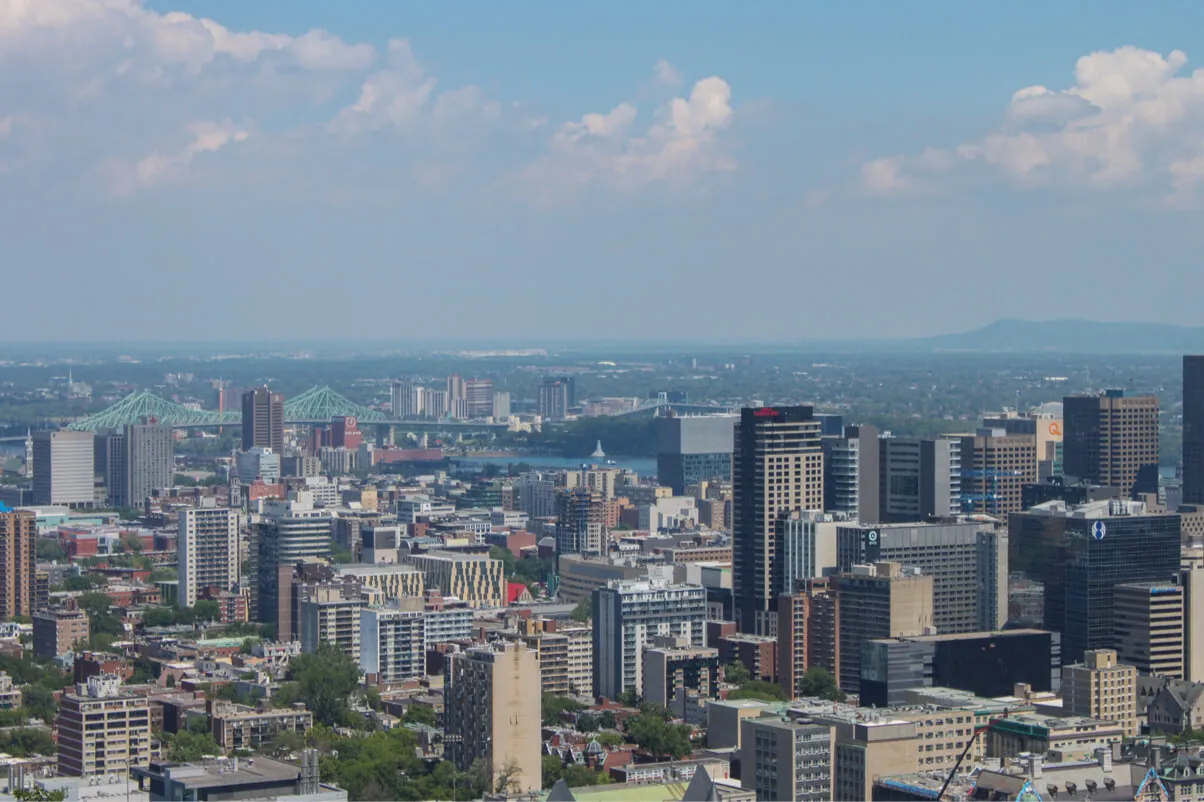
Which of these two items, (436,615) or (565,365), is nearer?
(436,615)

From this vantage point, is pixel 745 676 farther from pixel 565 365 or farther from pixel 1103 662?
pixel 565 365

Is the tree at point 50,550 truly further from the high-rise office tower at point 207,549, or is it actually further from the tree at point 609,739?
the tree at point 609,739

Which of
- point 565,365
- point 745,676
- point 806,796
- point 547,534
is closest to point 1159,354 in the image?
point 565,365

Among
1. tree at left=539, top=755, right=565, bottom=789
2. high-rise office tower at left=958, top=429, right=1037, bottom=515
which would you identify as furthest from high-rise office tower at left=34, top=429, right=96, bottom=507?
tree at left=539, top=755, right=565, bottom=789

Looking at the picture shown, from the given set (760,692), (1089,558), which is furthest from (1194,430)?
(760,692)

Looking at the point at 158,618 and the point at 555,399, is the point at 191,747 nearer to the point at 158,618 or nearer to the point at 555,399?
the point at 158,618

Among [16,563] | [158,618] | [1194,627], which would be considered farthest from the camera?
[16,563]

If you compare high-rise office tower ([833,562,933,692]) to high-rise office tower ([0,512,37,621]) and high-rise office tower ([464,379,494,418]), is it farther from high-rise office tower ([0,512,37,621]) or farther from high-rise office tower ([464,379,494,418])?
high-rise office tower ([464,379,494,418])
